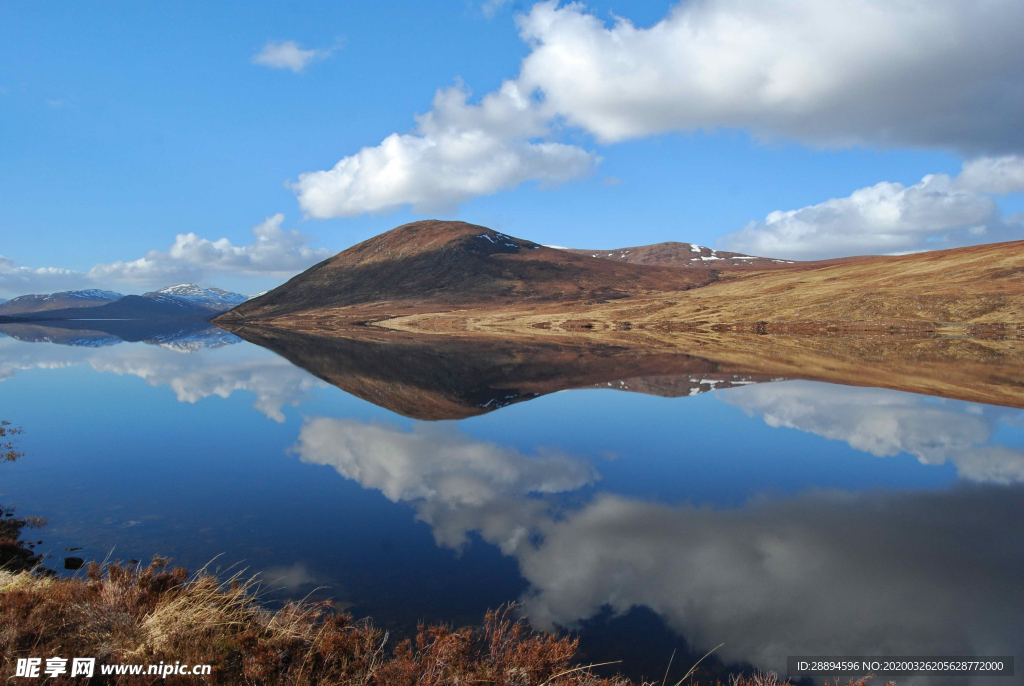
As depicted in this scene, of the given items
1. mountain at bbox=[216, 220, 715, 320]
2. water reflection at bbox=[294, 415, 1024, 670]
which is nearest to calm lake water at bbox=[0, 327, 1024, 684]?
water reflection at bbox=[294, 415, 1024, 670]

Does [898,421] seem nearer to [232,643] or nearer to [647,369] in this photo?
[647,369]

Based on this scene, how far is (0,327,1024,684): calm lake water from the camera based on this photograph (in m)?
8.30

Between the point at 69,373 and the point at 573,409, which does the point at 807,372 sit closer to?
the point at 573,409

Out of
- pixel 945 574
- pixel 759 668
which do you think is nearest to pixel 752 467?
pixel 945 574

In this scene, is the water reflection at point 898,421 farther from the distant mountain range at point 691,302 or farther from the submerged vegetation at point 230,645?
the distant mountain range at point 691,302

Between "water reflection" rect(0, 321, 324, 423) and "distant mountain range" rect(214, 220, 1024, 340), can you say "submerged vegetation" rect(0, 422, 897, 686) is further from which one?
"distant mountain range" rect(214, 220, 1024, 340)

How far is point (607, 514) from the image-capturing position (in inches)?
488

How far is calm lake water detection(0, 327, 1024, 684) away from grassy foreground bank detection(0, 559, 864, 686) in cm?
142

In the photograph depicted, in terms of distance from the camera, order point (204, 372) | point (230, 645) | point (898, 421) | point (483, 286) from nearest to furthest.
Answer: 1. point (230, 645)
2. point (898, 421)
3. point (204, 372)
4. point (483, 286)

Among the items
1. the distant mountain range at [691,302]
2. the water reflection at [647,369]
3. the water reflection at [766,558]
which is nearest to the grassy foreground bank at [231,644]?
the water reflection at [766,558]

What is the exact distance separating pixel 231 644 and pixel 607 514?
819cm

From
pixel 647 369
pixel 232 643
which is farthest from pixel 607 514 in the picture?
pixel 647 369

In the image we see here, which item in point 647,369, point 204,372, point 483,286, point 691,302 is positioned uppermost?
point 483,286

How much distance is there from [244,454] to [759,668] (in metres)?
16.3
